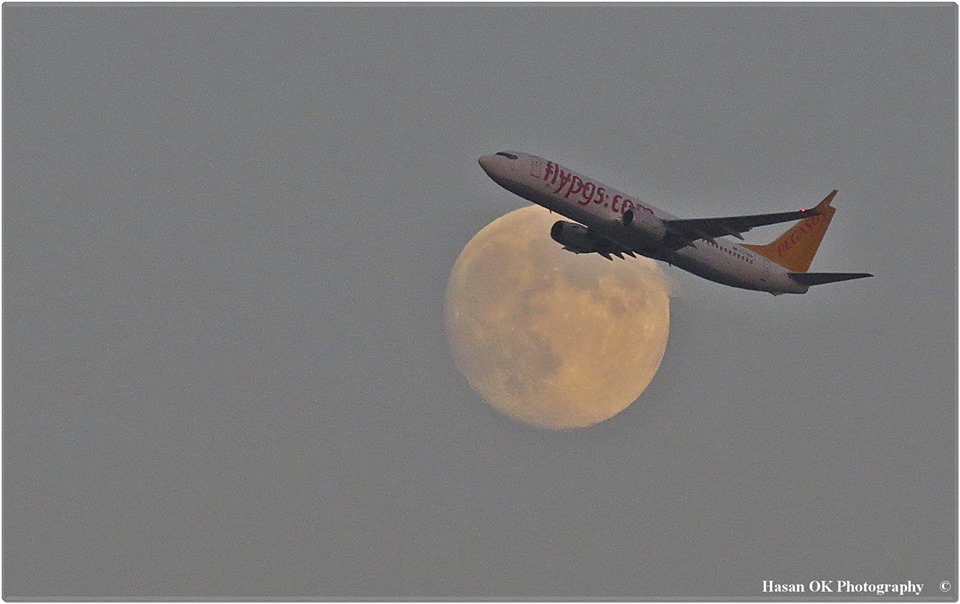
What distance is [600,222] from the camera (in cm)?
8450

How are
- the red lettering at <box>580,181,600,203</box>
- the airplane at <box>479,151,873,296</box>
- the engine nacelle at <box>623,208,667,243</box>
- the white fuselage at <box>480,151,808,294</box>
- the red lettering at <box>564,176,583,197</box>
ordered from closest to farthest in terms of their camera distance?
the white fuselage at <box>480,151,808,294</box> < the airplane at <box>479,151,873,296</box> < the red lettering at <box>564,176,583,197</box> < the red lettering at <box>580,181,600,203</box> < the engine nacelle at <box>623,208,667,243</box>

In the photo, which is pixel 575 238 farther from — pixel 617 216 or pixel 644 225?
pixel 644 225

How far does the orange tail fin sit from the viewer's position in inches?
3903

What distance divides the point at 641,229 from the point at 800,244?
65.0 feet

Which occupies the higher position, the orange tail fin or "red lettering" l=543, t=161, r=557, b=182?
the orange tail fin

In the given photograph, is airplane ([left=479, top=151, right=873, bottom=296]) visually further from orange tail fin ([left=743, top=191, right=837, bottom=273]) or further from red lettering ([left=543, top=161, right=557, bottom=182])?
orange tail fin ([left=743, top=191, right=837, bottom=273])

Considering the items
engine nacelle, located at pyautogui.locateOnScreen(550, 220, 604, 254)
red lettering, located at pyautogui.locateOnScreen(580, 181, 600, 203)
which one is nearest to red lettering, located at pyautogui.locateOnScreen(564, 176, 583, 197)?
red lettering, located at pyautogui.locateOnScreen(580, 181, 600, 203)

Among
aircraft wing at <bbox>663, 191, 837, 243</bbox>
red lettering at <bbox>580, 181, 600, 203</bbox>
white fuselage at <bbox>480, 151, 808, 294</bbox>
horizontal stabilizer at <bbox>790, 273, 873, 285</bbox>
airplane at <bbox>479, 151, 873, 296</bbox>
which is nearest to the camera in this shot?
white fuselage at <bbox>480, 151, 808, 294</bbox>

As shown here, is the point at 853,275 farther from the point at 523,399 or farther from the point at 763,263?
the point at 523,399

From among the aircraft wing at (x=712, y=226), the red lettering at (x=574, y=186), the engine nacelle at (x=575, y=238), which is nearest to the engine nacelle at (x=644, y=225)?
the aircraft wing at (x=712, y=226)

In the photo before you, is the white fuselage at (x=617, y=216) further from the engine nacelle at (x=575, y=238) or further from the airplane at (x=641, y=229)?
the engine nacelle at (x=575, y=238)

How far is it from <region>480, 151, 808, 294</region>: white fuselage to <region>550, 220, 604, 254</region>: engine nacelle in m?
3.25

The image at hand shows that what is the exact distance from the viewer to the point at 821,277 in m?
91.3

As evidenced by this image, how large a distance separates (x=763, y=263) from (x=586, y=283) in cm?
1081
